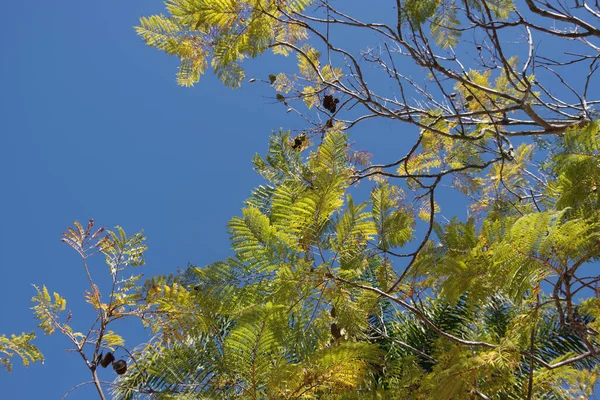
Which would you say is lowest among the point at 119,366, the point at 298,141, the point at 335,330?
the point at 335,330

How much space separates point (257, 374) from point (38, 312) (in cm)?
164

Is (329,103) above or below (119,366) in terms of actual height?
above

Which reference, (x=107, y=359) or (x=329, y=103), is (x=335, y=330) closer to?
(x=107, y=359)

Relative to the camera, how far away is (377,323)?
4.79 m

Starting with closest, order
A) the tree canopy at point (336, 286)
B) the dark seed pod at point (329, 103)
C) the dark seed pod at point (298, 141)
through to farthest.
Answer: the tree canopy at point (336, 286) → the dark seed pod at point (329, 103) → the dark seed pod at point (298, 141)

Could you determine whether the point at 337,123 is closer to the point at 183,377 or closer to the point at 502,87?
the point at 502,87

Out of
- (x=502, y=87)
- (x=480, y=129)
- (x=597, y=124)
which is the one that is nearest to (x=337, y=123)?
(x=480, y=129)

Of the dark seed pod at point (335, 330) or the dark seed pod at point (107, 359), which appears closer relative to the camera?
the dark seed pod at point (335, 330)

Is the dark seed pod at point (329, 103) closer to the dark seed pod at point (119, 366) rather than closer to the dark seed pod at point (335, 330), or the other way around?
the dark seed pod at point (335, 330)

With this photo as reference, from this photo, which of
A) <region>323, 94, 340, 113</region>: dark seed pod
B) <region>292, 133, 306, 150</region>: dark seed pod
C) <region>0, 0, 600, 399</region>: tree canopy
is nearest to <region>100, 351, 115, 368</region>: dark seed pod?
<region>0, 0, 600, 399</region>: tree canopy

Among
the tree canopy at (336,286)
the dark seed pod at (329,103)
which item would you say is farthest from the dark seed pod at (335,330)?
the dark seed pod at (329,103)

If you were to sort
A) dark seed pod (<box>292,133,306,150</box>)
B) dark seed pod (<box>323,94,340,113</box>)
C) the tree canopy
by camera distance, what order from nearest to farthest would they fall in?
the tree canopy, dark seed pod (<box>323,94,340,113</box>), dark seed pod (<box>292,133,306,150</box>)

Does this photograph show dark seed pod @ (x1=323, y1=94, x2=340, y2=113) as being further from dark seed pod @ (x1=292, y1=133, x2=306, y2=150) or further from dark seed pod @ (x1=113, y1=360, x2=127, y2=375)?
dark seed pod @ (x1=113, y1=360, x2=127, y2=375)

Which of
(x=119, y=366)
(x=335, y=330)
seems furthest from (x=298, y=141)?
(x=119, y=366)
